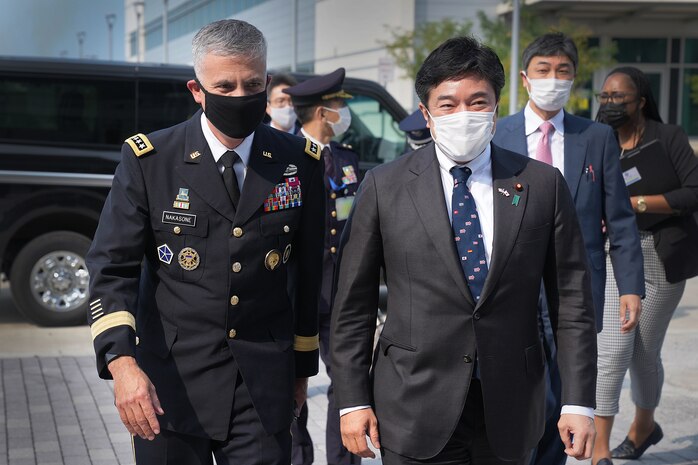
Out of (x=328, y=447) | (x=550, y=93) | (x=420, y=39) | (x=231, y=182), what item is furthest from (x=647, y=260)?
(x=420, y=39)

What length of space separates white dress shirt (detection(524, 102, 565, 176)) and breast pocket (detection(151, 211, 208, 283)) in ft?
6.73

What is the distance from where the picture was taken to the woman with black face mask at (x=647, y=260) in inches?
202

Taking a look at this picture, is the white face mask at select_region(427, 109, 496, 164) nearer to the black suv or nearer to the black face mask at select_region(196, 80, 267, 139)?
the black face mask at select_region(196, 80, 267, 139)

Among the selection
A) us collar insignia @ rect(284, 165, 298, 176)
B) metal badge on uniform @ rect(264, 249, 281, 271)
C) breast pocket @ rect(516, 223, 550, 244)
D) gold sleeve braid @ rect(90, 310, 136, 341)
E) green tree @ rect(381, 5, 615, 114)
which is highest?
green tree @ rect(381, 5, 615, 114)

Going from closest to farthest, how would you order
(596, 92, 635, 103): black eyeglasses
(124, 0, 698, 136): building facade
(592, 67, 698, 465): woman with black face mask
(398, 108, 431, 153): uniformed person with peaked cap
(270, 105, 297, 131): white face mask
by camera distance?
(592, 67, 698, 465): woman with black face mask < (596, 92, 635, 103): black eyeglasses < (398, 108, 431, 153): uniformed person with peaked cap < (270, 105, 297, 131): white face mask < (124, 0, 698, 136): building facade

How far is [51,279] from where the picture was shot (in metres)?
9.20

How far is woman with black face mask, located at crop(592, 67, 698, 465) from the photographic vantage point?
513 centimetres

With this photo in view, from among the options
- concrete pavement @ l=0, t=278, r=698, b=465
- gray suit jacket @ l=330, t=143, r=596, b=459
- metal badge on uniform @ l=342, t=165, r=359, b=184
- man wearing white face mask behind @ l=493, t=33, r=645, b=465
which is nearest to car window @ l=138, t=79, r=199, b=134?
concrete pavement @ l=0, t=278, r=698, b=465

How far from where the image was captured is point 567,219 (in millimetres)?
3021

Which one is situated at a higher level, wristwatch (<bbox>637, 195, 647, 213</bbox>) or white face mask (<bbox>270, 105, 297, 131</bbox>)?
white face mask (<bbox>270, 105, 297, 131</bbox>)

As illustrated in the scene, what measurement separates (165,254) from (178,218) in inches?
4.3

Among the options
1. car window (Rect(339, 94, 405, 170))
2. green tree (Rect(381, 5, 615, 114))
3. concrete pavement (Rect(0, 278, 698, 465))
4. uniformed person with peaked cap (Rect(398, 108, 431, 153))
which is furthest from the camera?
green tree (Rect(381, 5, 615, 114))

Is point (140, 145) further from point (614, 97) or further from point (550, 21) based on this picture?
point (550, 21)

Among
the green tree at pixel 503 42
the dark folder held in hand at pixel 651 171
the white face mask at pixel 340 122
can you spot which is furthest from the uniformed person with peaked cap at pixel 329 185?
the green tree at pixel 503 42
